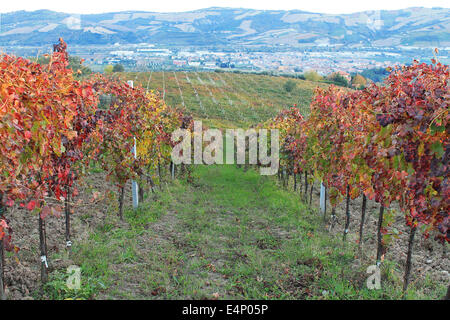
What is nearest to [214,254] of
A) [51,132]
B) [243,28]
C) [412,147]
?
[51,132]

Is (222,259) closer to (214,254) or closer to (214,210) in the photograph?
(214,254)

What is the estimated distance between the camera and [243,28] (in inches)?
7283

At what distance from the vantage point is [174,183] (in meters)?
12.9

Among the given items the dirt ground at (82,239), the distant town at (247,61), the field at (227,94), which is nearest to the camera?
the dirt ground at (82,239)

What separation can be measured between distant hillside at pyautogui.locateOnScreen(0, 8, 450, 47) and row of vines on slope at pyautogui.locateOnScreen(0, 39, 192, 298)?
73.1m

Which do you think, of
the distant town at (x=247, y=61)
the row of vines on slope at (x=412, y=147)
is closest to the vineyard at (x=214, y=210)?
the row of vines on slope at (x=412, y=147)

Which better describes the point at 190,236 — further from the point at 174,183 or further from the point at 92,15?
the point at 92,15

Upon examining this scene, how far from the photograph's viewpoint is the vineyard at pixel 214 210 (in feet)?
11.3

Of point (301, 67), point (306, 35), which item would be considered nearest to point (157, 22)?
point (306, 35)

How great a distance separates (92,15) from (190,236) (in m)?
169

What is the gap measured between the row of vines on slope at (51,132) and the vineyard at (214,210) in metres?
0.02

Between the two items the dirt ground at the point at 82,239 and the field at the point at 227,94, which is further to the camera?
the field at the point at 227,94

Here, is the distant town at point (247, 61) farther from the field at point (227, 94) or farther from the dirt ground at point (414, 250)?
the dirt ground at point (414, 250)

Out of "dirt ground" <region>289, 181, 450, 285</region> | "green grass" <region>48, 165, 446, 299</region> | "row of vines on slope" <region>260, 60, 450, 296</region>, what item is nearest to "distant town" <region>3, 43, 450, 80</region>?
"green grass" <region>48, 165, 446, 299</region>
